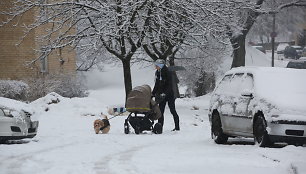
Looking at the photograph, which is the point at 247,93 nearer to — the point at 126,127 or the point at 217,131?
the point at 217,131

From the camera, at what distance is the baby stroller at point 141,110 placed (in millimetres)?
14914

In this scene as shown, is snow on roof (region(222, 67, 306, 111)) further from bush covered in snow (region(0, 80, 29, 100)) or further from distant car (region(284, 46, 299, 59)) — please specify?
distant car (region(284, 46, 299, 59))

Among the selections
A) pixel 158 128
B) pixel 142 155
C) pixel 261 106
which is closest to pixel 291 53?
pixel 158 128

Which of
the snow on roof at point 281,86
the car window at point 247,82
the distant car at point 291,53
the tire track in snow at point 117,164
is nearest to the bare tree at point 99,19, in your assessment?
the car window at point 247,82

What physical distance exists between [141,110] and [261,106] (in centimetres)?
438

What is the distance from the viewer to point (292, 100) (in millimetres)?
11125

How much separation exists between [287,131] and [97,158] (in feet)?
11.1

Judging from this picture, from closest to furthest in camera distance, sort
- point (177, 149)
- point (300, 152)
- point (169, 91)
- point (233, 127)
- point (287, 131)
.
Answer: point (300, 152)
point (287, 131)
point (177, 149)
point (233, 127)
point (169, 91)

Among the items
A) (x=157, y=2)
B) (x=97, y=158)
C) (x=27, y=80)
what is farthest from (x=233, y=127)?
(x=27, y=80)

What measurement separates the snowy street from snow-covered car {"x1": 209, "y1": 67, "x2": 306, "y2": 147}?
12.7 inches

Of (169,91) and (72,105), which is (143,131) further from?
(72,105)

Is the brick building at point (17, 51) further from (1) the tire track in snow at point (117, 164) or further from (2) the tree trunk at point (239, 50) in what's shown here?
(1) the tire track in snow at point (117, 164)

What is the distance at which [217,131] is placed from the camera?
43.6 feet

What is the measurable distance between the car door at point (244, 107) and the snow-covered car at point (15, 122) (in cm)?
438
